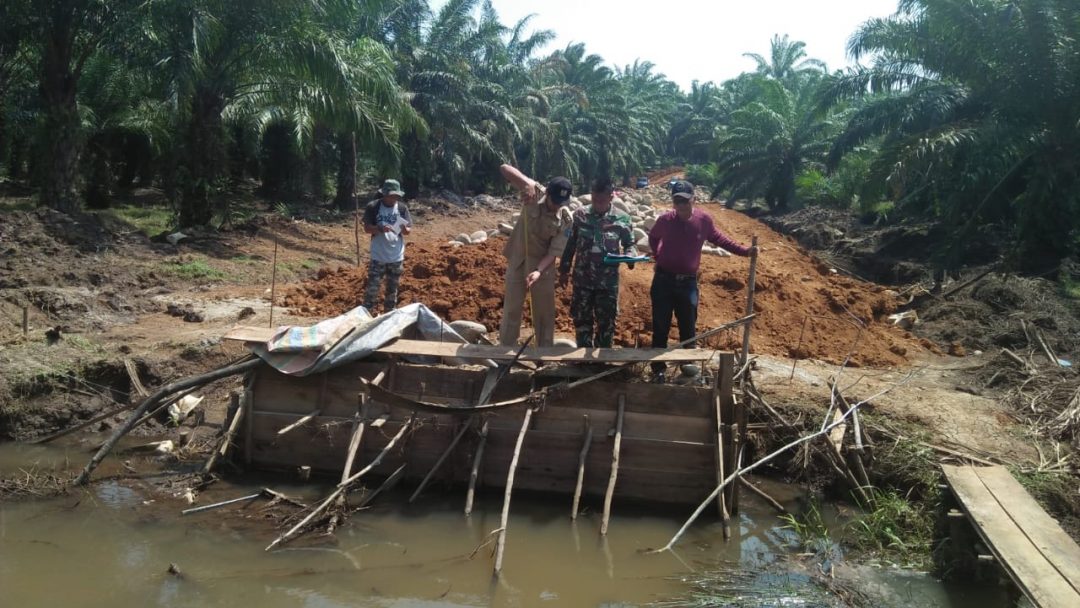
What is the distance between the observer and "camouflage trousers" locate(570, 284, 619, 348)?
650 centimetres

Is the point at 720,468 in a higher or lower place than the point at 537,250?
lower

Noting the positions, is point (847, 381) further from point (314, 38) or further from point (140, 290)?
point (314, 38)

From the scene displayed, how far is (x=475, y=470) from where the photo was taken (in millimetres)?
5488

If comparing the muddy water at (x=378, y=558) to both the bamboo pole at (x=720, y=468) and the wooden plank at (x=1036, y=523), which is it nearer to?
the bamboo pole at (x=720, y=468)

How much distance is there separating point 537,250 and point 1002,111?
12099 millimetres

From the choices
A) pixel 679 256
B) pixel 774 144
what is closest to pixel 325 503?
pixel 679 256

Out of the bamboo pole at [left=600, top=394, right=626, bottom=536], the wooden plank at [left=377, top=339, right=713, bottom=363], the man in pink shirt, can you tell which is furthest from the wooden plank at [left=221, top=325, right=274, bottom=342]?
the man in pink shirt

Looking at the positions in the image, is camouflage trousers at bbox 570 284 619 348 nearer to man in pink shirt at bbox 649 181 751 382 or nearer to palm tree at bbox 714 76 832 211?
A: man in pink shirt at bbox 649 181 751 382

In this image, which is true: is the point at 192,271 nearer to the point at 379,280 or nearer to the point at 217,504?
the point at 379,280

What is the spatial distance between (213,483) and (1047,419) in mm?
6597

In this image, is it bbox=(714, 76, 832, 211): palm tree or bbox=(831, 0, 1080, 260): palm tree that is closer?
bbox=(831, 0, 1080, 260): palm tree

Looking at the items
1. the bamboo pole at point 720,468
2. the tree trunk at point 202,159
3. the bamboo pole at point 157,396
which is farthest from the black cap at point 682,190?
the tree trunk at point 202,159

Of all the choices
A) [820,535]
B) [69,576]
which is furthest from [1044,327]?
[69,576]

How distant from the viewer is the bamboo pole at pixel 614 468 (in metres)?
5.17
